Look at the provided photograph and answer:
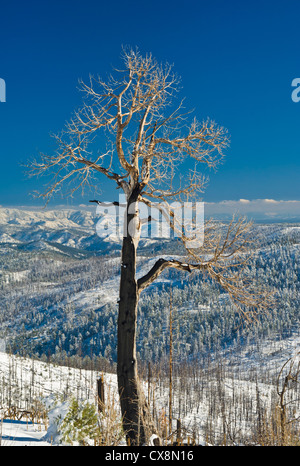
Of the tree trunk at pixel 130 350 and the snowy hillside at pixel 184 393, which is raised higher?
the tree trunk at pixel 130 350

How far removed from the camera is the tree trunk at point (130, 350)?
560 cm

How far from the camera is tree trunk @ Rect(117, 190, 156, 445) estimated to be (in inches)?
220

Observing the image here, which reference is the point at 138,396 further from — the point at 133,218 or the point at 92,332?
the point at 92,332

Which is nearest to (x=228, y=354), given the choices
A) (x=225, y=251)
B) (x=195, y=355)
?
(x=195, y=355)

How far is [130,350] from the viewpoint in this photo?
6.00m

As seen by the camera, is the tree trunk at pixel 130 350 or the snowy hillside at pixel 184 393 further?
the tree trunk at pixel 130 350

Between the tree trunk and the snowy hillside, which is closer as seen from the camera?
the snowy hillside

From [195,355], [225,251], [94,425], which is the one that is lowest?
[195,355]

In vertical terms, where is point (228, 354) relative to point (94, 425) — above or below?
below

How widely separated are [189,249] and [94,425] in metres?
3.71

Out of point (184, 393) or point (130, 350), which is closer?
point (130, 350)

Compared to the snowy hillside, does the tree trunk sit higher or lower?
higher
